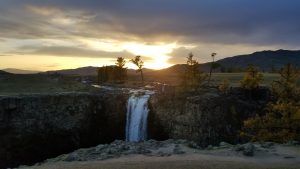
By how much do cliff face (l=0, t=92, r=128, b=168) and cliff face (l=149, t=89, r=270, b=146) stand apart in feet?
19.7

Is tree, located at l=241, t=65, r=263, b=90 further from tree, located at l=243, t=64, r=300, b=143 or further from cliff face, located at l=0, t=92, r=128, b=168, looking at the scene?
tree, located at l=243, t=64, r=300, b=143

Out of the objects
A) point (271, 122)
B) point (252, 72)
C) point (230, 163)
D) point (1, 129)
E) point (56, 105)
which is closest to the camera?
point (230, 163)

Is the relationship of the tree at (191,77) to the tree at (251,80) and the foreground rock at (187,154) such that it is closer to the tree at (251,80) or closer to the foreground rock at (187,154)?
the tree at (251,80)

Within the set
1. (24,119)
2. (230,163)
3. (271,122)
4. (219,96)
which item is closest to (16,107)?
(24,119)

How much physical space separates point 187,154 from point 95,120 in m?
37.1

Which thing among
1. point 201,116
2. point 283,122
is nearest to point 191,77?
point 201,116

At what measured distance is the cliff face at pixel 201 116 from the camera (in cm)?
6006

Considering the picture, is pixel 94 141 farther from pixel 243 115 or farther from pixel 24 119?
pixel 243 115

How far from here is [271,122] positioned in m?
43.7

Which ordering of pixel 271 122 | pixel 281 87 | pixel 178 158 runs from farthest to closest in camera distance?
1. pixel 281 87
2. pixel 271 122
3. pixel 178 158

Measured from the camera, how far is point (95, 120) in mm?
66750

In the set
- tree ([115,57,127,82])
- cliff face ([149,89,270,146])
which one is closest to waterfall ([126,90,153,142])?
cliff face ([149,89,270,146])

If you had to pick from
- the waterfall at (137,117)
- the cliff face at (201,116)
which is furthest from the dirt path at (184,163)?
the waterfall at (137,117)

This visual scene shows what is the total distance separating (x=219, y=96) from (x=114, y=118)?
14.9m
